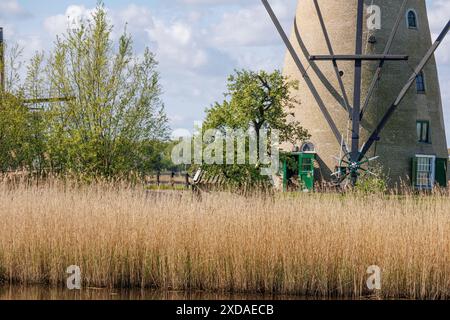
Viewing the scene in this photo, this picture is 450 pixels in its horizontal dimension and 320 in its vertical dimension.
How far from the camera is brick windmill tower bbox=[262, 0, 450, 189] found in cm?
2589

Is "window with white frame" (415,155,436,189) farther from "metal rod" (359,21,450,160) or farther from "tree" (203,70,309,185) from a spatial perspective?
"tree" (203,70,309,185)

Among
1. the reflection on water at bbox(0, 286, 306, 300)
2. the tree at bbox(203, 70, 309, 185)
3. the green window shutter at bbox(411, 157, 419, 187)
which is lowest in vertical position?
the reflection on water at bbox(0, 286, 306, 300)

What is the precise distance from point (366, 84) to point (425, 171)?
3587 mm

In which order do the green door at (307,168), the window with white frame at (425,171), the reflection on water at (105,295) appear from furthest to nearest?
the window with white frame at (425,171) → the green door at (307,168) → the reflection on water at (105,295)

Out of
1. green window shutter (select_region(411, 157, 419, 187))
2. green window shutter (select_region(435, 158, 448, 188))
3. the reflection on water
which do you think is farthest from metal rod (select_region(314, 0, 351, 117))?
the reflection on water

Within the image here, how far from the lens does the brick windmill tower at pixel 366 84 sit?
25.9 metres

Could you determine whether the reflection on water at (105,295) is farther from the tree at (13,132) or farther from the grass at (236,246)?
the tree at (13,132)

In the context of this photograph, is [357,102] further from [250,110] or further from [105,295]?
[105,295]

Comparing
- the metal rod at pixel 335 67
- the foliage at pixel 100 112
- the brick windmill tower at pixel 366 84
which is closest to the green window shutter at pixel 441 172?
the brick windmill tower at pixel 366 84

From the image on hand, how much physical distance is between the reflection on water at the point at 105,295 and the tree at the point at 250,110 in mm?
8080

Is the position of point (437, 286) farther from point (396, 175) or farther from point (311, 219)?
point (396, 175)

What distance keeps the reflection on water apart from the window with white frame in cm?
1609

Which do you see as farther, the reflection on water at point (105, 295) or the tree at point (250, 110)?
the tree at point (250, 110)

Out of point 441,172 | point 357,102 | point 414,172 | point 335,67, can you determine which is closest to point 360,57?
point 335,67
